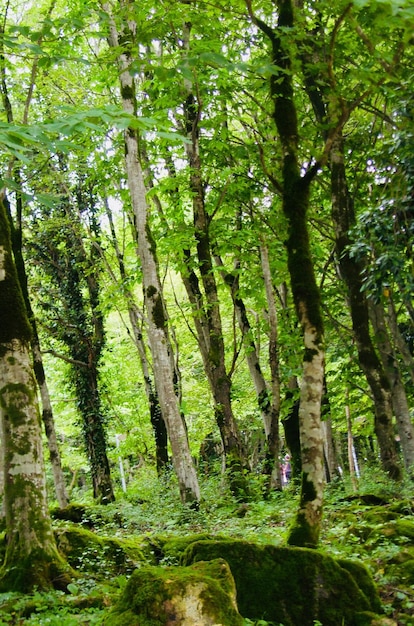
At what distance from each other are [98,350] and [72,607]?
14947 mm

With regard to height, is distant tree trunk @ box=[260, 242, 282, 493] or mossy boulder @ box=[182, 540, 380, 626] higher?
distant tree trunk @ box=[260, 242, 282, 493]

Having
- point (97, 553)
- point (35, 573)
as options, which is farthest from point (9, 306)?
point (97, 553)

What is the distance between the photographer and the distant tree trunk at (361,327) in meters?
10.9

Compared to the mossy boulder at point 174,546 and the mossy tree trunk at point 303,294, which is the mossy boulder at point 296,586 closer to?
the mossy tree trunk at point 303,294

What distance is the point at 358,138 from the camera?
12.3 meters

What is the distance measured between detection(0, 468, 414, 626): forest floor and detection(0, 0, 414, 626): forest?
0.04 meters

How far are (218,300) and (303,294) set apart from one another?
21.4ft

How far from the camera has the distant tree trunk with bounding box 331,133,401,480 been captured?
10891 millimetres

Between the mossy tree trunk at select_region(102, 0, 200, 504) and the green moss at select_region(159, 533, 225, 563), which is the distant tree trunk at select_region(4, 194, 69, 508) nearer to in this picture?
the mossy tree trunk at select_region(102, 0, 200, 504)

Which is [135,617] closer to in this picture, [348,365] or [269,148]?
[269,148]

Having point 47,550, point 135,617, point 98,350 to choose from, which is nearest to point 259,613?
point 135,617

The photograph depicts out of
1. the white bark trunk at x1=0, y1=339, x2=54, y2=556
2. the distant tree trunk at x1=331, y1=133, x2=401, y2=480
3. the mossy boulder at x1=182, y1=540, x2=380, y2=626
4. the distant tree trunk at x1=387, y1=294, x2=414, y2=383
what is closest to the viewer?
the mossy boulder at x1=182, y1=540, x2=380, y2=626

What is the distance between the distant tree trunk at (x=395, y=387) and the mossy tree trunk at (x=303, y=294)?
17.6ft

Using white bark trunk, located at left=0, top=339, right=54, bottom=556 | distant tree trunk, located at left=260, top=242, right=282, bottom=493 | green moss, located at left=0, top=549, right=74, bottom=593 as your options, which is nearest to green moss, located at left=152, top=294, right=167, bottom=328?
distant tree trunk, located at left=260, top=242, right=282, bottom=493
